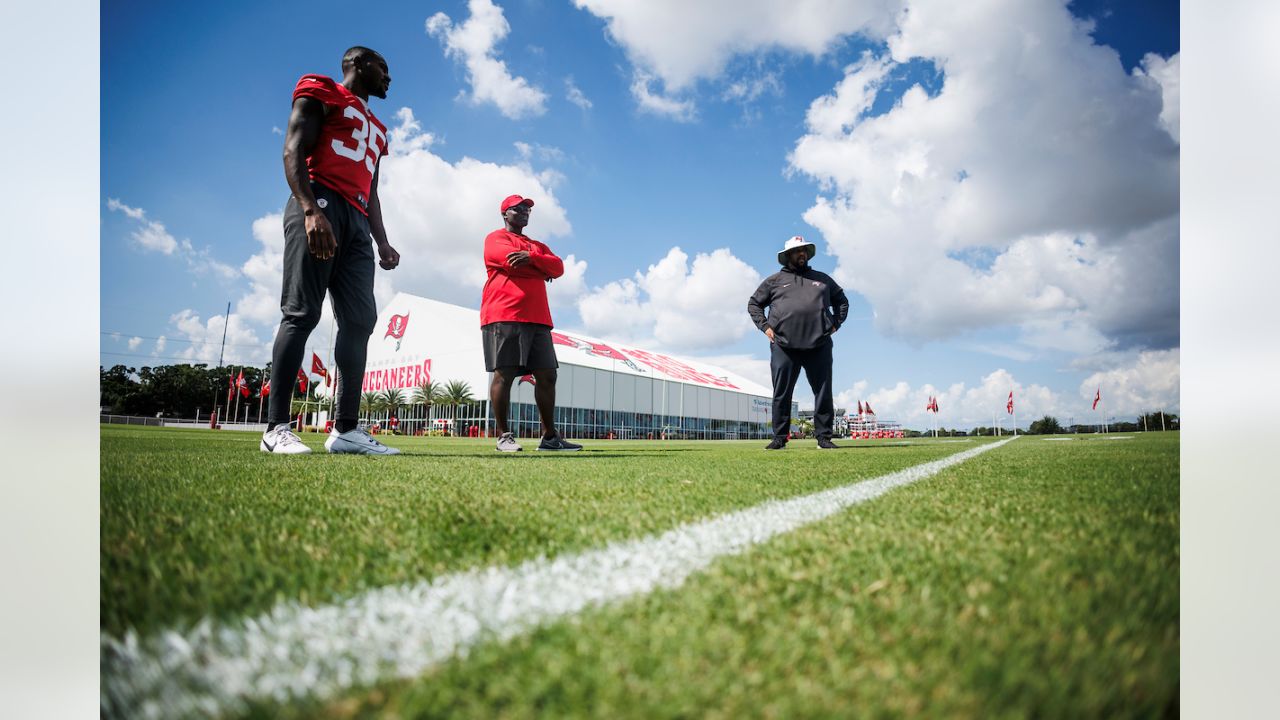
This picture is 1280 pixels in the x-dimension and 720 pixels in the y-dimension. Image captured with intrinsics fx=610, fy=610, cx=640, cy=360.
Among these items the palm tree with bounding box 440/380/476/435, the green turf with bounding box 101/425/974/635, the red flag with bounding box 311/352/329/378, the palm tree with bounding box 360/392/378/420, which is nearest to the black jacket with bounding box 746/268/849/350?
the green turf with bounding box 101/425/974/635

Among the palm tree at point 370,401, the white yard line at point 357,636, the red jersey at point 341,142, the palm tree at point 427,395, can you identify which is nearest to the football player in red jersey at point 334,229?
the red jersey at point 341,142

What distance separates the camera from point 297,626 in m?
0.65

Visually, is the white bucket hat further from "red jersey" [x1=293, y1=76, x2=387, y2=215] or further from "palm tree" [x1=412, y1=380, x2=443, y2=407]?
"palm tree" [x1=412, y1=380, x2=443, y2=407]

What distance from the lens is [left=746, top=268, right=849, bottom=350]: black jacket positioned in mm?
5051

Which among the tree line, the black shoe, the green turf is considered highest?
the tree line

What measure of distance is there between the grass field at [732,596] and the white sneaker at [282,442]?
108 cm

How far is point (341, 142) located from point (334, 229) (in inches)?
16.2

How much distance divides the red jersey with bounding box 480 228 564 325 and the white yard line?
338 cm

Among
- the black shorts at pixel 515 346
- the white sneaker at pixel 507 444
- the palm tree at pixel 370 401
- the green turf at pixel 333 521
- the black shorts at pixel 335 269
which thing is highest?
the black shorts at pixel 335 269

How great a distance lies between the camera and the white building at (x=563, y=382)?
84.2 ft

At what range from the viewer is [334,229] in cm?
275

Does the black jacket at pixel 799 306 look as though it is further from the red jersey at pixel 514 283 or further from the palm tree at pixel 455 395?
the palm tree at pixel 455 395

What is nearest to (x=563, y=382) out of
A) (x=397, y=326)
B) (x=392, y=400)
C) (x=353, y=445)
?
(x=392, y=400)
